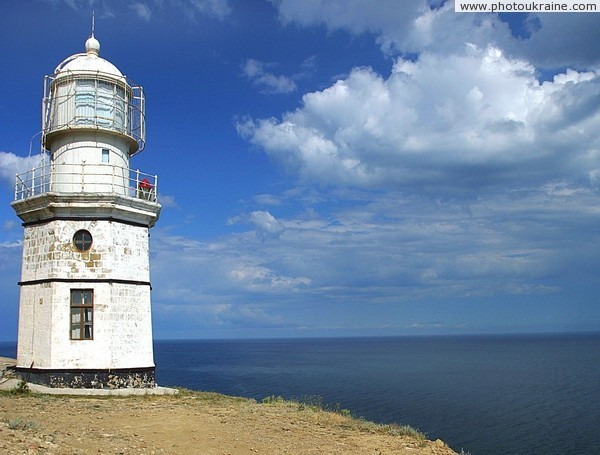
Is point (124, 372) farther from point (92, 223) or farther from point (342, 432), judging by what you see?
point (342, 432)

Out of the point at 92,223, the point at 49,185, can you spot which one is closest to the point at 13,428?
the point at 92,223

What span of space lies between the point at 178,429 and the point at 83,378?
229 inches

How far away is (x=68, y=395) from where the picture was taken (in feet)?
48.7

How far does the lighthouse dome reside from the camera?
1727 cm

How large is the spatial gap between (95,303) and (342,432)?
27.4 ft

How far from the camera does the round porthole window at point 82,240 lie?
53.4ft

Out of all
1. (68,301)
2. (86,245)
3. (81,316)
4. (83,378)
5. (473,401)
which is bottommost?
(473,401)

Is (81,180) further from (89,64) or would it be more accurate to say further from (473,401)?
(473,401)

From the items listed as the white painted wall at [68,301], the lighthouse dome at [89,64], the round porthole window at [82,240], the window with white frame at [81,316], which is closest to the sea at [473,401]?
the white painted wall at [68,301]

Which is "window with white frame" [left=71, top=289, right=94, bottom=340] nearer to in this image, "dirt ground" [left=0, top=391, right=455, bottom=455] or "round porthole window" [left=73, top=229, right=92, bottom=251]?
"round porthole window" [left=73, top=229, right=92, bottom=251]

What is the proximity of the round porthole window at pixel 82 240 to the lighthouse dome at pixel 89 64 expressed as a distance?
16.5ft

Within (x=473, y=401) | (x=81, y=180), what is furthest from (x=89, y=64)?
(x=473, y=401)

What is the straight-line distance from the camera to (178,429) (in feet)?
36.8

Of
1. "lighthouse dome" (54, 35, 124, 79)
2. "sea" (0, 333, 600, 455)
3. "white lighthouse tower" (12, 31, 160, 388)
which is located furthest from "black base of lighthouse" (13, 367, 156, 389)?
"lighthouse dome" (54, 35, 124, 79)
